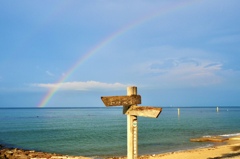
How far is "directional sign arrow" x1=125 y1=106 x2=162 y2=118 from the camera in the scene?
8.02m

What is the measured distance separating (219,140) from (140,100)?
25.8m

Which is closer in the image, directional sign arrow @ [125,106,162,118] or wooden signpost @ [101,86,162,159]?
directional sign arrow @ [125,106,162,118]

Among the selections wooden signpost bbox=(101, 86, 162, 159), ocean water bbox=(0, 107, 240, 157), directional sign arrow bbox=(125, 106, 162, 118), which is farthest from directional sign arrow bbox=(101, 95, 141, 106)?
ocean water bbox=(0, 107, 240, 157)

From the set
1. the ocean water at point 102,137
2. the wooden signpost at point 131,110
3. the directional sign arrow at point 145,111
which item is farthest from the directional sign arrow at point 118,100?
the ocean water at point 102,137

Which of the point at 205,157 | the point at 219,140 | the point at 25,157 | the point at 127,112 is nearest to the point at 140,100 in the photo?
the point at 127,112

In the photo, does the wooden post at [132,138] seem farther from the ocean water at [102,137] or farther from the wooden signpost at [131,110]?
the ocean water at [102,137]

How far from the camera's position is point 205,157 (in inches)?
714

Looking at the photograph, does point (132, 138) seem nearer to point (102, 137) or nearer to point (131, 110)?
point (131, 110)

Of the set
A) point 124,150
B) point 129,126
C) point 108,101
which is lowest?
point 124,150

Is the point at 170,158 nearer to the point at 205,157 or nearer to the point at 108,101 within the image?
the point at 205,157

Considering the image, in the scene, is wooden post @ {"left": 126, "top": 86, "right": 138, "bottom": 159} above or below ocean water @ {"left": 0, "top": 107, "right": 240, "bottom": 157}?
above

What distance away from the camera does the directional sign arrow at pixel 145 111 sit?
802 cm

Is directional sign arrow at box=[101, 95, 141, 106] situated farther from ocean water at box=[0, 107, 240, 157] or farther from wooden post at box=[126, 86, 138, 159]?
ocean water at box=[0, 107, 240, 157]

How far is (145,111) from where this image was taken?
822cm
